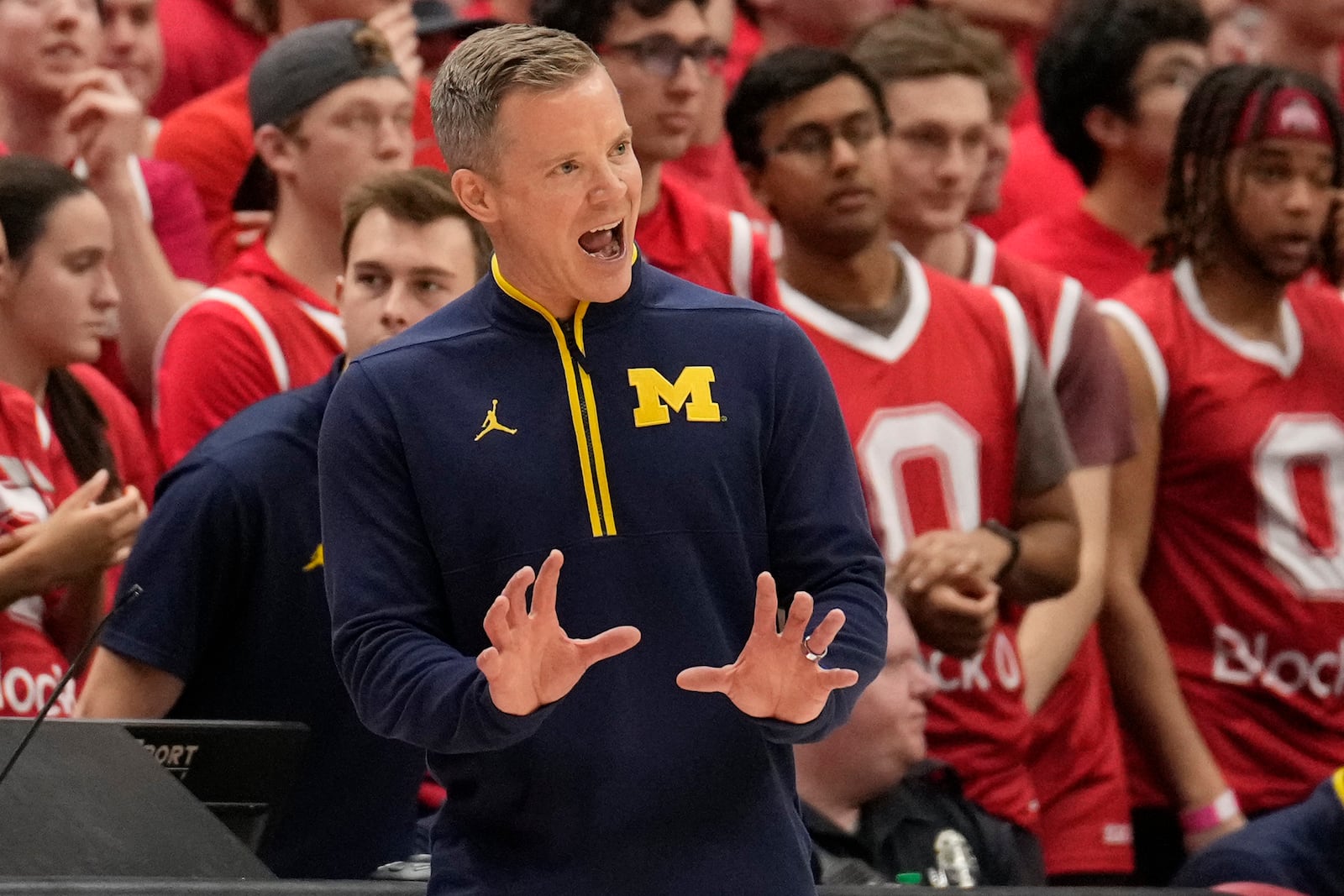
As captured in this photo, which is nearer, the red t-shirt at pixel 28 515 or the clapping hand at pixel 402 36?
the red t-shirt at pixel 28 515

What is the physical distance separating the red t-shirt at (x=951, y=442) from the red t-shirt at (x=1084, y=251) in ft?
2.97

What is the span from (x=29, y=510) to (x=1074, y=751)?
2.02 metres

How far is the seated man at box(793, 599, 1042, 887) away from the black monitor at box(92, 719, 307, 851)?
36.4 inches

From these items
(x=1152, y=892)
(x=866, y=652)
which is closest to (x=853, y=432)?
(x=1152, y=892)

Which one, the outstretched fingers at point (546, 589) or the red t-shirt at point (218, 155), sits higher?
the outstretched fingers at point (546, 589)

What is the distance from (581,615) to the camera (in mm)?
2012

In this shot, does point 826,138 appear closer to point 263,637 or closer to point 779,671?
point 263,637

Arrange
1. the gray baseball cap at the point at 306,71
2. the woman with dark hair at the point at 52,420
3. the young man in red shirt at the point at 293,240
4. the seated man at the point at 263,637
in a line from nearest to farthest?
the seated man at the point at 263,637
the woman with dark hair at the point at 52,420
the young man in red shirt at the point at 293,240
the gray baseball cap at the point at 306,71

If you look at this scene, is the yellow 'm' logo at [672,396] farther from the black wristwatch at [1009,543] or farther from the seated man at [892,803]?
the black wristwatch at [1009,543]

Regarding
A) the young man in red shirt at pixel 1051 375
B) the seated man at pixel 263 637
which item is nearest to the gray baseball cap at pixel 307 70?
the young man in red shirt at pixel 1051 375

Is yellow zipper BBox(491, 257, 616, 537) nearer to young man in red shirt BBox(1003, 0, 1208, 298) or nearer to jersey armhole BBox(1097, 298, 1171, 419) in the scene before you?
jersey armhole BBox(1097, 298, 1171, 419)

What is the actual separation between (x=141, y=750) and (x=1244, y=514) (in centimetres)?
249

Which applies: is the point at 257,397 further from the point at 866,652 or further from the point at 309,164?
the point at 866,652

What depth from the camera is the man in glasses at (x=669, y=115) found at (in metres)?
4.14
